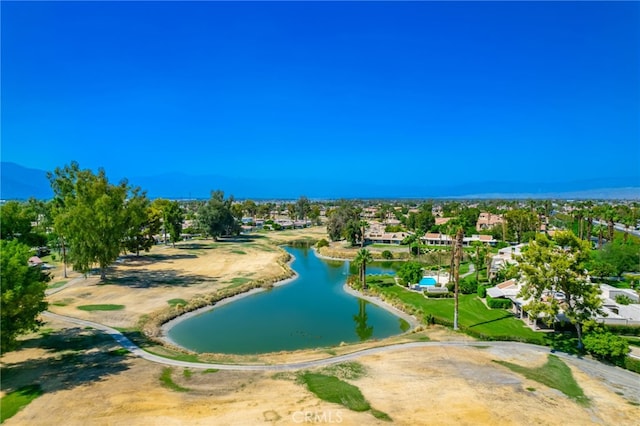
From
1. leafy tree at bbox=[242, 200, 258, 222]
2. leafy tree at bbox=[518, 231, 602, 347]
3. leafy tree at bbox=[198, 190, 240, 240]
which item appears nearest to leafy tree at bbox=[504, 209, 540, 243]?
leafy tree at bbox=[518, 231, 602, 347]

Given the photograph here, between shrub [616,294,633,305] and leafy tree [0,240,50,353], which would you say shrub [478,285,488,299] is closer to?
shrub [616,294,633,305]

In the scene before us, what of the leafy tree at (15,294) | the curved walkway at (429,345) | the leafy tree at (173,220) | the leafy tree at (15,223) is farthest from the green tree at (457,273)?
the leafy tree at (173,220)

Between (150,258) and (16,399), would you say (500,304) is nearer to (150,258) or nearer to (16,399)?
(16,399)

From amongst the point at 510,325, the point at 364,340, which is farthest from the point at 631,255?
the point at 364,340

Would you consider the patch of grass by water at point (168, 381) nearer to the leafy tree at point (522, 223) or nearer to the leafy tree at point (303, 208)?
the leafy tree at point (522, 223)

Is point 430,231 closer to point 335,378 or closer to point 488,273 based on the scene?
point 488,273
